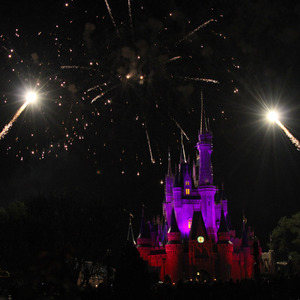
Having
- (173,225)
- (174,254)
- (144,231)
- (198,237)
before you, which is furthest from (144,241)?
(198,237)

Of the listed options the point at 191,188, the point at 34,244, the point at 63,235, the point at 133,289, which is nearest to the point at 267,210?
the point at 191,188

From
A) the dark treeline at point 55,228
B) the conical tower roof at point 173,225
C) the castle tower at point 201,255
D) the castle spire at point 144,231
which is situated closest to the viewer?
the dark treeline at point 55,228

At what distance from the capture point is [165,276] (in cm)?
6238

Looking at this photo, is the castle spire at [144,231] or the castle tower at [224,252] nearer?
the castle tower at [224,252]

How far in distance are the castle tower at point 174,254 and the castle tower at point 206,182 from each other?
188 inches

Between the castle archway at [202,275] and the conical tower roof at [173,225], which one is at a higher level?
the conical tower roof at [173,225]

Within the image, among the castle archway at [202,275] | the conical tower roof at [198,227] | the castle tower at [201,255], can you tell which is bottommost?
the castle archway at [202,275]

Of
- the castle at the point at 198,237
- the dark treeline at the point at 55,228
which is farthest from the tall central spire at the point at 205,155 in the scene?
the dark treeline at the point at 55,228

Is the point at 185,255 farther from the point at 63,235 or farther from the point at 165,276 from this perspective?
the point at 63,235

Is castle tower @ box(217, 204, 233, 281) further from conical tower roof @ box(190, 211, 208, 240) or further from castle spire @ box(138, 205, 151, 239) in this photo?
castle spire @ box(138, 205, 151, 239)

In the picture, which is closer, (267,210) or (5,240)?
(5,240)

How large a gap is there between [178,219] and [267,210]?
19878 millimetres

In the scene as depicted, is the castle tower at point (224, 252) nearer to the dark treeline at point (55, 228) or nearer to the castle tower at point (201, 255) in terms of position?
the castle tower at point (201, 255)

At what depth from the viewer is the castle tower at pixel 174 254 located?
63094 mm
